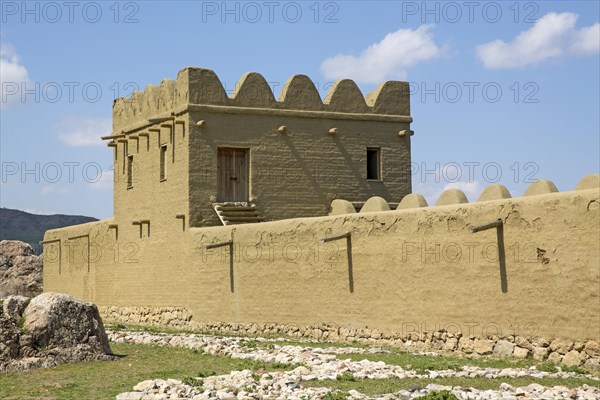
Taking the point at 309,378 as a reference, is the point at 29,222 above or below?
above

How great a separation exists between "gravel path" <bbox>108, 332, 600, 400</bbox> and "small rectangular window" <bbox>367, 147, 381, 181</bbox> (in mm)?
9890

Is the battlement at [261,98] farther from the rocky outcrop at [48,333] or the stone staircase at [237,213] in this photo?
the rocky outcrop at [48,333]

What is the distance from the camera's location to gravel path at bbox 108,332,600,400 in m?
11.2

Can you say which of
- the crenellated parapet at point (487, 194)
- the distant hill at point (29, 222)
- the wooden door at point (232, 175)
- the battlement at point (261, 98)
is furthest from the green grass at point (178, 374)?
the distant hill at point (29, 222)

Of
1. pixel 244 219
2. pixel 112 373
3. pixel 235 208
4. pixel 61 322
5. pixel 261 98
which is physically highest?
pixel 261 98

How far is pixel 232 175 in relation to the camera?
23.7 metres

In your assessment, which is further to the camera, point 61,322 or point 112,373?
point 61,322

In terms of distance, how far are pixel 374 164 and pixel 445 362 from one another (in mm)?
12160

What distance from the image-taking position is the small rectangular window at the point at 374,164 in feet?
84.2

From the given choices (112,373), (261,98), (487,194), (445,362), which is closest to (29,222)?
(261,98)

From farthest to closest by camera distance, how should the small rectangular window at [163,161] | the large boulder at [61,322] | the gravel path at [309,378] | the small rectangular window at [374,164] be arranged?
the small rectangular window at [374,164] → the small rectangular window at [163,161] → the large boulder at [61,322] → the gravel path at [309,378]

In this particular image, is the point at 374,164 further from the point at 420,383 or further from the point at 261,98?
the point at 420,383

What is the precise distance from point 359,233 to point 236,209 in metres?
6.21

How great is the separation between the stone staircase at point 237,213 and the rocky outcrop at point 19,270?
1477 centimetres
